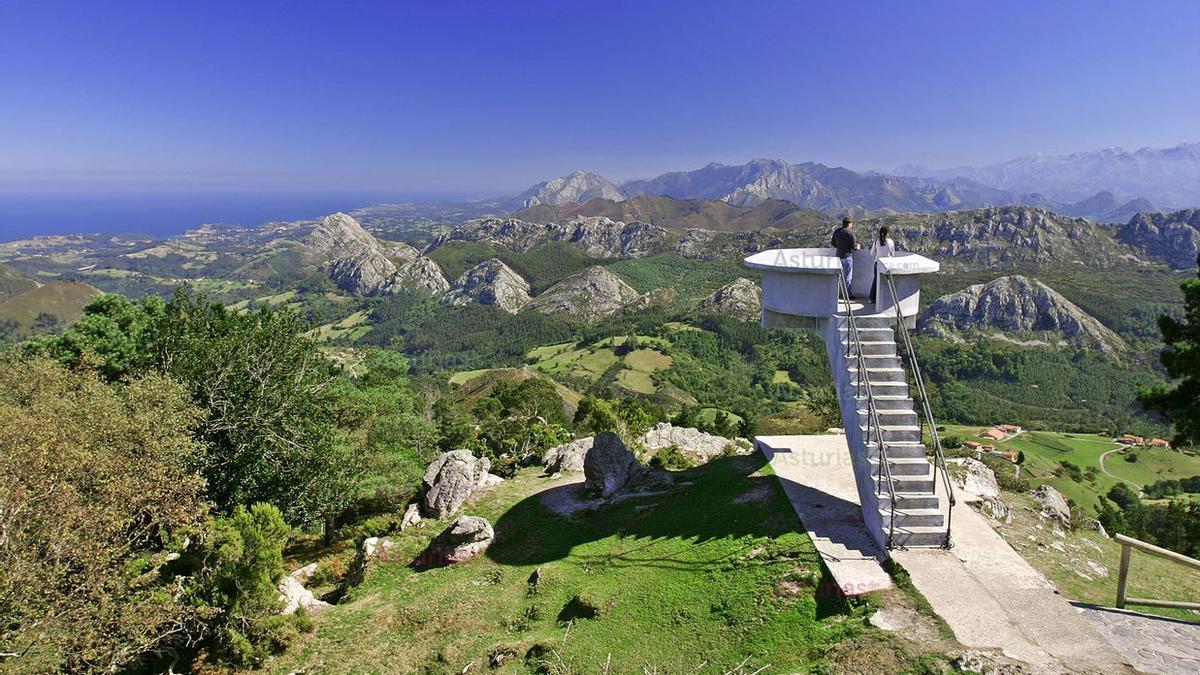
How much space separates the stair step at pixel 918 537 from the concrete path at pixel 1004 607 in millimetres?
137

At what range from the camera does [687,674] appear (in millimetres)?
8156

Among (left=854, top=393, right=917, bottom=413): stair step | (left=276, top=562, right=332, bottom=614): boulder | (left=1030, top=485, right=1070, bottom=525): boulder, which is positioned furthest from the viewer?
(left=1030, top=485, right=1070, bottom=525): boulder

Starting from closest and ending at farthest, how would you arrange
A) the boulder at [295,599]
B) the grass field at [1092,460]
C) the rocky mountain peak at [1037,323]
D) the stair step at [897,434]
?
the stair step at [897,434] → the boulder at [295,599] → the grass field at [1092,460] → the rocky mountain peak at [1037,323]

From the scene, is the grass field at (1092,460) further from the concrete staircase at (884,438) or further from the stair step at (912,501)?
Answer: the stair step at (912,501)

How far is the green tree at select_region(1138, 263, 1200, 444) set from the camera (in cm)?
1519

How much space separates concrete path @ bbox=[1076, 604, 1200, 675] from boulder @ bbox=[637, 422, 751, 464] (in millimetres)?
15267

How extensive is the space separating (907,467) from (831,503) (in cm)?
238

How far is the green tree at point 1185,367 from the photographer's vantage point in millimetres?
15188

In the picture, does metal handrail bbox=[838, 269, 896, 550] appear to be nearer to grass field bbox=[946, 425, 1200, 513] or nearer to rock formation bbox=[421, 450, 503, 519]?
rock formation bbox=[421, 450, 503, 519]

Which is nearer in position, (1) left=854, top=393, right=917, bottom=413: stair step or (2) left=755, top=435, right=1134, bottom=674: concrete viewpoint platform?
(2) left=755, top=435, right=1134, bottom=674: concrete viewpoint platform

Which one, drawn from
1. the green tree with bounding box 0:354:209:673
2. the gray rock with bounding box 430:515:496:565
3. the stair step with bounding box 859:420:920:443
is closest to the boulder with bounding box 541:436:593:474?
the gray rock with bounding box 430:515:496:565

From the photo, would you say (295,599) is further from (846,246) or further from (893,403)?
(846,246)

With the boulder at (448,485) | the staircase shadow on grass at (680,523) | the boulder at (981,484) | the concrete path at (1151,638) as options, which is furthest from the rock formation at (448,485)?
the concrete path at (1151,638)

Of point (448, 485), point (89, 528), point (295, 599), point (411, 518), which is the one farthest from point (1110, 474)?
point (89, 528)
